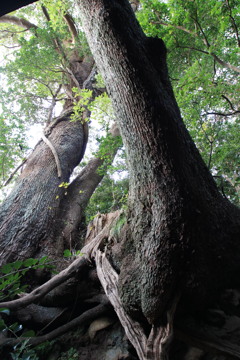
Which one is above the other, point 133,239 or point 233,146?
point 233,146

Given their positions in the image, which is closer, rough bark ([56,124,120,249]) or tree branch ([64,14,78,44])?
rough bark ([56,124,120,249])

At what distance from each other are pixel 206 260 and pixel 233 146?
13.6 ft

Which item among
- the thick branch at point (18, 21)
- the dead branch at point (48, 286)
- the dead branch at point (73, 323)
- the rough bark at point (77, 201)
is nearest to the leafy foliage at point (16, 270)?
the dead branch at point (48, 286)

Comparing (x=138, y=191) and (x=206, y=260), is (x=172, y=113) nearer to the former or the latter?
(x=138, y=191)

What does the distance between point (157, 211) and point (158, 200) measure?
0.29 ft

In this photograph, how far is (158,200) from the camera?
5.74 ft

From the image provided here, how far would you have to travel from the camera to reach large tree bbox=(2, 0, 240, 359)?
5.33ft

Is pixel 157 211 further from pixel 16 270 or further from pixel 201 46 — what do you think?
pixel 201 46

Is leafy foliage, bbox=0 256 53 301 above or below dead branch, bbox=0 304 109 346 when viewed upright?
above

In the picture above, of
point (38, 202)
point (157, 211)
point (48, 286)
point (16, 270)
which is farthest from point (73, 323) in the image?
point (38, 202)

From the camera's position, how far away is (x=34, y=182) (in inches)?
162

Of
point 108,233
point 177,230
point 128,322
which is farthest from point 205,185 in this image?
point 108,233

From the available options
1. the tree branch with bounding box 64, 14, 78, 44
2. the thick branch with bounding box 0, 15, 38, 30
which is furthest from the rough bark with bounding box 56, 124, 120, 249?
the thick branch with bounding box 0, 15, 38, 30

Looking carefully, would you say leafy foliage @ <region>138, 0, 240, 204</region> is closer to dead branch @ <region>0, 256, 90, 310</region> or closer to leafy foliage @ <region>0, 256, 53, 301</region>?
dead branch @ <region>0, 256, 90, 310</region>
